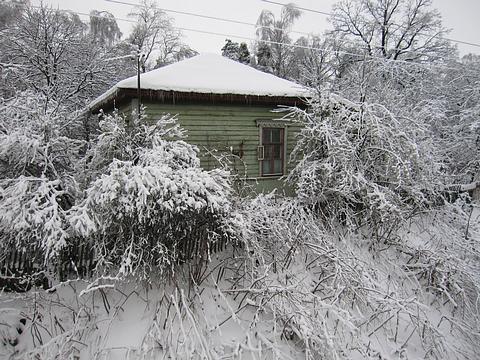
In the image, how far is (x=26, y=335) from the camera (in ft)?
13.5

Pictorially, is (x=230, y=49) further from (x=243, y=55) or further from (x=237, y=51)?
(x=243, y=55)

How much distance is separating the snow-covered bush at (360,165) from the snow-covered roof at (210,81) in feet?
4.85

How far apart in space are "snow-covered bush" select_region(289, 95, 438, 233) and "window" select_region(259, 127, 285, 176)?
2127 millimetres

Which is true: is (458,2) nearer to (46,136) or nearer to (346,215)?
(346,215)

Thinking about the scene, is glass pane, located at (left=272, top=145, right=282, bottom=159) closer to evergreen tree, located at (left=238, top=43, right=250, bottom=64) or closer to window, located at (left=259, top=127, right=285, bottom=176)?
window, located at (left=259, top=127, right=285, bottom=176)

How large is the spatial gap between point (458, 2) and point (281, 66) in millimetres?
13172

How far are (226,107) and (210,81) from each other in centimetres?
83

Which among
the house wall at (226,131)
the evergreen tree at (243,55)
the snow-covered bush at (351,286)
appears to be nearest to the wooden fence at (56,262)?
the snow-covered bush at (351,286)

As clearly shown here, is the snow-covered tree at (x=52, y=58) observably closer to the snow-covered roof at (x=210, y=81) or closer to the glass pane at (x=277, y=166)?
the snow-covered roof at (x=210, y=81)

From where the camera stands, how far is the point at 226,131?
27.8 feet

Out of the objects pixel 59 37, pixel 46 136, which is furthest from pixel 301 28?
pixel 46 136

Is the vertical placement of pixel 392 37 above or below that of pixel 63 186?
above

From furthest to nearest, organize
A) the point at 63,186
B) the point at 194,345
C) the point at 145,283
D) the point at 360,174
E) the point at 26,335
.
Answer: the point at 360,174 < the point at 63,186 < the point at 145,283 < the point at 26,335 < the point at 194,345

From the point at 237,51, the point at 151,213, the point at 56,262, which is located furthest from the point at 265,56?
the point at 56,262
